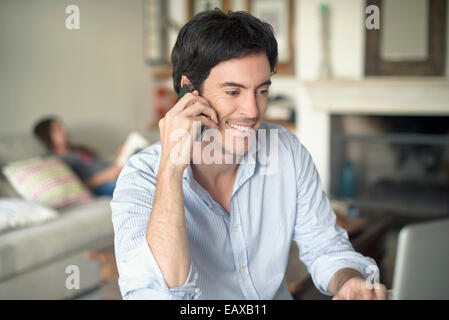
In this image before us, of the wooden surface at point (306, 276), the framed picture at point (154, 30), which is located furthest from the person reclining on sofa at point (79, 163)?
the framed picture at point (154, 30)

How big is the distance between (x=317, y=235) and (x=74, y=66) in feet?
10.6

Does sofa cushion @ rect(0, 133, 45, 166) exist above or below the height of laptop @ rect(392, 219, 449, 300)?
below

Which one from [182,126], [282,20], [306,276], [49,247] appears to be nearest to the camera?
[182,126]

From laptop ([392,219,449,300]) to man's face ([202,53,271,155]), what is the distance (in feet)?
1.56

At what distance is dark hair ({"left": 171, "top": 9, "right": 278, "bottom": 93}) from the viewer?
0.98 m

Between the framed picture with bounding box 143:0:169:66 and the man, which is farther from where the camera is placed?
the framed picture with bounding box 143:0:169:66

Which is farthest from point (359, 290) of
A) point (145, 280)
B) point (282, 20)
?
point (282, 20)

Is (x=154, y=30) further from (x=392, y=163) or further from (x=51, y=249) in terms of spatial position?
(x=51, y=249)

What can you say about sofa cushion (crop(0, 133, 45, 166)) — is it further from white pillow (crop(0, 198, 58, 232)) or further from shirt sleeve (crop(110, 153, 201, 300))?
shirt sleeve (crop(110, 153, 201, 300))

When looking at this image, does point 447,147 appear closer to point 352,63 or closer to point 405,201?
point 405,201

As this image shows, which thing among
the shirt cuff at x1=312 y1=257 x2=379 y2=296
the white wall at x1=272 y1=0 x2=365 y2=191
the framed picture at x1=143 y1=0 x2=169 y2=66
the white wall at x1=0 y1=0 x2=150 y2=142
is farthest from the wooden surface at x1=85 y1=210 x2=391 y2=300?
the framed picture at x1=143 y1=0 x2=169 y2=66

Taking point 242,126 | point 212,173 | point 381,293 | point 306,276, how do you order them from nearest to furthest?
1. point 381,293
2. point 242,126
3. point 212,173
4. point 306,276

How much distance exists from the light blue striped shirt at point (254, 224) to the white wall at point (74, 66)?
2652mm

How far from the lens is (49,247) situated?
2215 mm
